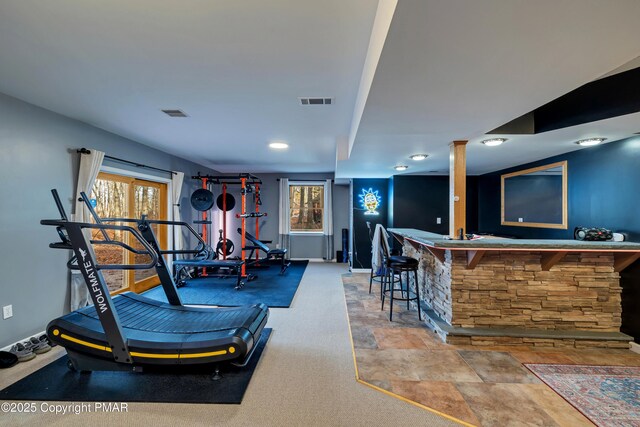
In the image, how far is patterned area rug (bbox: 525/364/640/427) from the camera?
1841 millimetres

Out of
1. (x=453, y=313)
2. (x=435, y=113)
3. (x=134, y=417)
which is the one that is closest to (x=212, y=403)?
(x=134, y=417)

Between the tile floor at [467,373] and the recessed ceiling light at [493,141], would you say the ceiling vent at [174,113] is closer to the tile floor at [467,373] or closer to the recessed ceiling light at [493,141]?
the tile floor at [467,373]

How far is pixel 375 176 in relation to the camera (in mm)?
6102

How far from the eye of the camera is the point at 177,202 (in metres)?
5.30

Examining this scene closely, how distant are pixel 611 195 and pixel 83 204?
6251mm

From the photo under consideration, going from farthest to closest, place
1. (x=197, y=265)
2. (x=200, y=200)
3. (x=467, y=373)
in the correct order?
(x=200, y=200), (x=197, y=265), (x=467, y=373)

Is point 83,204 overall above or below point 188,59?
below

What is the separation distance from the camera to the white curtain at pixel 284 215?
7.74m

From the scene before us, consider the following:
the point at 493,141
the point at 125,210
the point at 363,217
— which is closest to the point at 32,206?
the point at 125,210

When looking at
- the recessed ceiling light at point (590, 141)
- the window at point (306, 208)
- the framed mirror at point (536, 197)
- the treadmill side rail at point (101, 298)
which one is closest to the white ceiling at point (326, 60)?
the recessed ceiling light at point (590, 141)

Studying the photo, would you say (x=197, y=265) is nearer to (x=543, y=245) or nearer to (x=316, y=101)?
(x=316, y=101)

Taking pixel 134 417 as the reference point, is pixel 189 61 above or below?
above

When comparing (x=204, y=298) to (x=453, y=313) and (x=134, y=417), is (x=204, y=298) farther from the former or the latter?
(x=453, y=313)

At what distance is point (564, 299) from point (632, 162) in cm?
162
